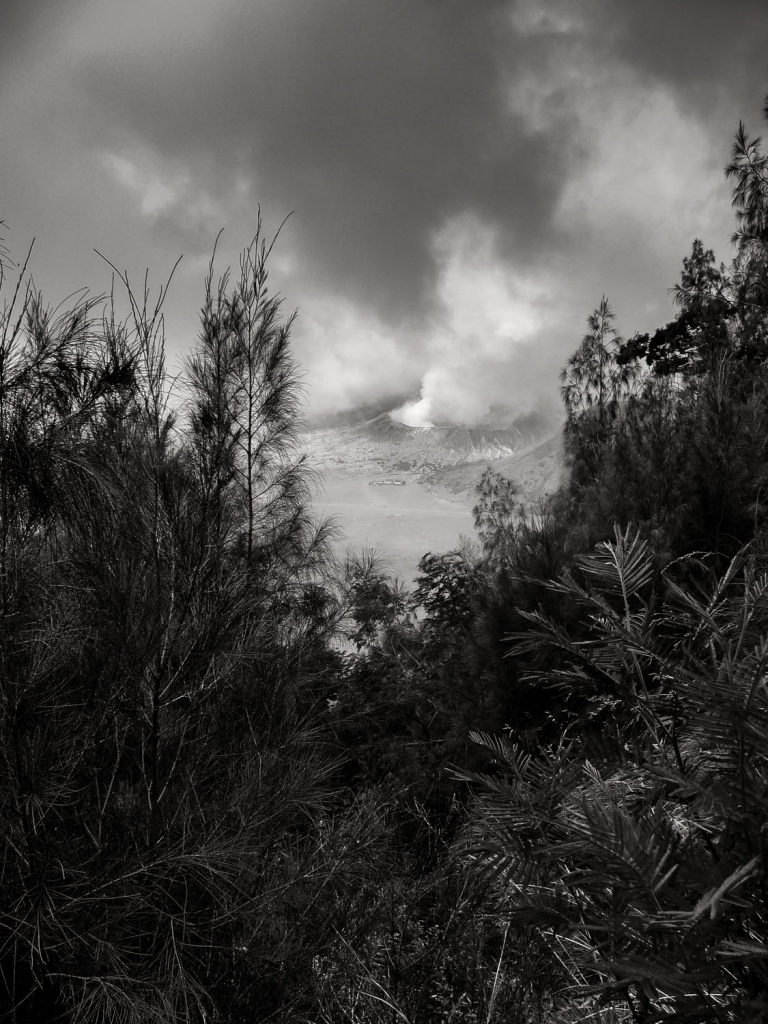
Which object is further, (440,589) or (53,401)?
(440,589)

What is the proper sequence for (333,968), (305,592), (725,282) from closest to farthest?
(333,968), (305,592), (725,282)

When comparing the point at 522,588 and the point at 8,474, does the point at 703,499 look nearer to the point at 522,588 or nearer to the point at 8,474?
the point at 522,588

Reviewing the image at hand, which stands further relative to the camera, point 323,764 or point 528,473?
point 528,473

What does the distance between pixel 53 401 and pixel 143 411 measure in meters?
0.22

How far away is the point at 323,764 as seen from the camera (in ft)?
7.17

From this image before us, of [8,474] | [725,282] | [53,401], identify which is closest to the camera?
[8,474]

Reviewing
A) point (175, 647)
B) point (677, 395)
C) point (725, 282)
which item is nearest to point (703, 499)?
point (677, 395)

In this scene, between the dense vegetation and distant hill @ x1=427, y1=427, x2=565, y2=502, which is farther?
distant hill @ x1=427, y1=427, x2=565, y2=502

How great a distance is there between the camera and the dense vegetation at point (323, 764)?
0.44 m

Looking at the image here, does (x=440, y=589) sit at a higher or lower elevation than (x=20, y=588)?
lower

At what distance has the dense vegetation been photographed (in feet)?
1.44

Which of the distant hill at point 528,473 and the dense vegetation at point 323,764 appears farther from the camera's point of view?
the distant hill at point 528,473

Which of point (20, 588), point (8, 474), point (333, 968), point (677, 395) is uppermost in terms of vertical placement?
point (677, 395)

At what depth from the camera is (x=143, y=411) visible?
1514 millimetres
